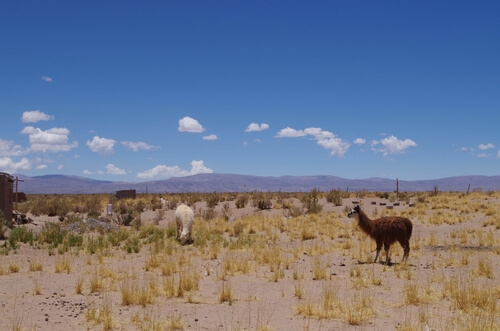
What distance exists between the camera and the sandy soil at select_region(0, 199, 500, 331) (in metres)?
8.34

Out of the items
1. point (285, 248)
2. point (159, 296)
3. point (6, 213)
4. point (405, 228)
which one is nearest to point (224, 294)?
point (159, 296)

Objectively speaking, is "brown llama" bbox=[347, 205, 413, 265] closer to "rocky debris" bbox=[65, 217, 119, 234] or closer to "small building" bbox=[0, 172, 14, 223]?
"rocky debris" bbox=[65, 217, 119, 234]

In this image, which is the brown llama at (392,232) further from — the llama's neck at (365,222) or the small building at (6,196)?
the small building at (6,196)

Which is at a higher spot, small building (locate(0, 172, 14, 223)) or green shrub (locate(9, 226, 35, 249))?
small building (locate(0, 172, 14, 223))

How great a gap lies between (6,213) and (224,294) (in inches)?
712

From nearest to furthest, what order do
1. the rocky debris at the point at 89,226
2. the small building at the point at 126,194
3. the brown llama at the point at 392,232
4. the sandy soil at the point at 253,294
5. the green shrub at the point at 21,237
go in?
1. the sandy soil at the point at 253,294
2. the brown llama at the point at 392,232
3. the green shrub at the point at 21,237
4. the rocky debris at the point at 89,226
5. the small building at the point at 126,194

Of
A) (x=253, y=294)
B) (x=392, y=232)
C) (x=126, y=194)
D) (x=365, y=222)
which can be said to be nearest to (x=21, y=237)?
(x=253, y=294)

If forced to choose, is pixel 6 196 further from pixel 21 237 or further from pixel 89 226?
pixel 21 237

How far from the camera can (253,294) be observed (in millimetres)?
10711

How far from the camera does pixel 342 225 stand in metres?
23.6

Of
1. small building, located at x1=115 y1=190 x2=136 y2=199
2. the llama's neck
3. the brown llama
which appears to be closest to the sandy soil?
the brown llama

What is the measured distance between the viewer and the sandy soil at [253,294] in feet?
27.4

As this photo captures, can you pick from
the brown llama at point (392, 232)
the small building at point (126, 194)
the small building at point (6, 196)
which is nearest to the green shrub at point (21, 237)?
the small building at point (6, 196)

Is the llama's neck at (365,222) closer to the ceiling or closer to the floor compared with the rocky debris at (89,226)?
closer to the ceiling
